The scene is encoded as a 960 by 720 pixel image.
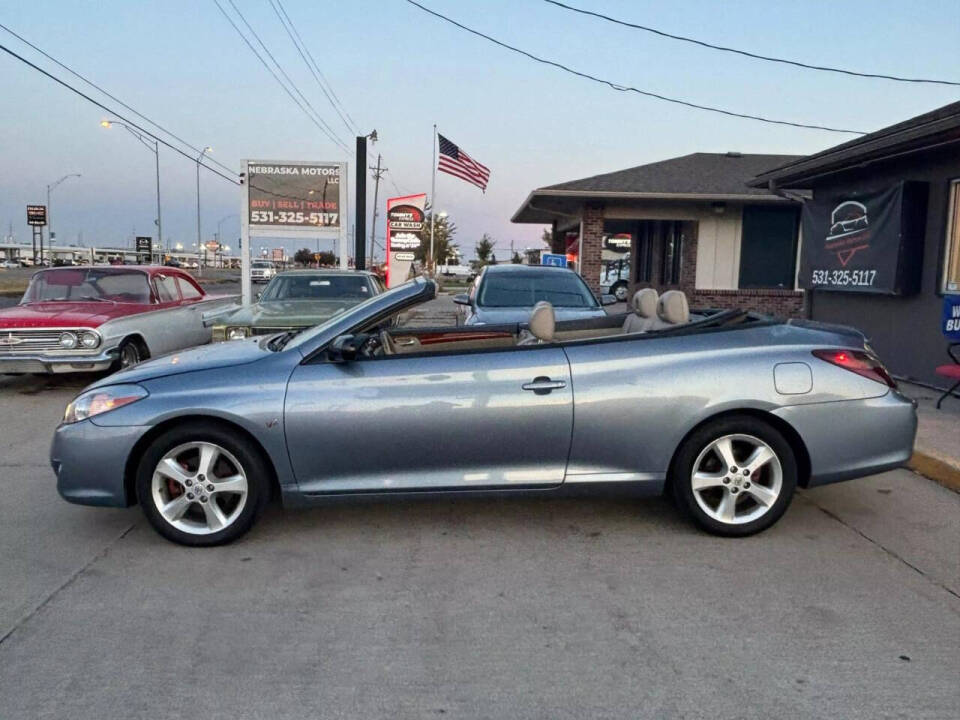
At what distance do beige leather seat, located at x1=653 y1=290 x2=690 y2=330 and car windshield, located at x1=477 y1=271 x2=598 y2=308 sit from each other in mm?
5001

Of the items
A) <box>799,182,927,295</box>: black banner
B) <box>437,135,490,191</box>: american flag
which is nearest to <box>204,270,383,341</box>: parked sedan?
<box>799,182,927,295</box>: black banner

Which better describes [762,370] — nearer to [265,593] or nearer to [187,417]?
[265,593]

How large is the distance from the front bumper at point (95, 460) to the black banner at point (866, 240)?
8400 mm

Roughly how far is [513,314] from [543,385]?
533cm

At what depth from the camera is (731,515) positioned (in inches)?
181

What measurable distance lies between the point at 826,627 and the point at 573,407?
63.6 inches

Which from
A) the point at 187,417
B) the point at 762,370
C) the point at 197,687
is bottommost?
the point at 197,687

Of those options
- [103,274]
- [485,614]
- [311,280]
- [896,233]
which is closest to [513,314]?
[311,280]

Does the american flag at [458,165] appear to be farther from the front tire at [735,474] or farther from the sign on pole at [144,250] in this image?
the sign on pole at [144,250]

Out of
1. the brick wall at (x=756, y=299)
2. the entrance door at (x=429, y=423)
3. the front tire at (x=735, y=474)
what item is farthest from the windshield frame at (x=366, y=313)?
the brick wall at (x=756, y=299)

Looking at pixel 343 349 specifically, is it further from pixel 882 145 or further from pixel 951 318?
pixel 882 145

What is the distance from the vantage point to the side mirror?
4398 millimetres

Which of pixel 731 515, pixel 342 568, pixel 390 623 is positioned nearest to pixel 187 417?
pixel 342 568

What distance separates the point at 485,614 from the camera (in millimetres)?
3678
